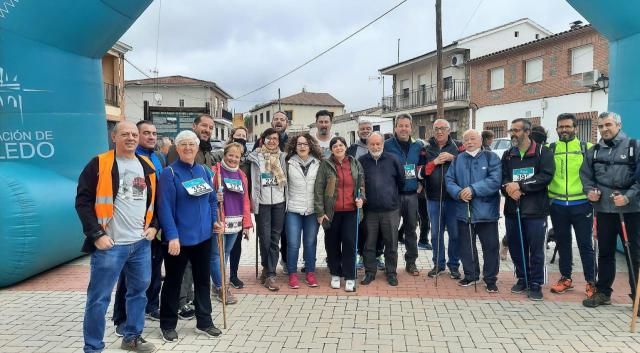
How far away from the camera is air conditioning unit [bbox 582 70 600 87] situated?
17487 mm

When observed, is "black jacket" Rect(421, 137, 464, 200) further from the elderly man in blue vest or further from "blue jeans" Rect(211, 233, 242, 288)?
"blue jeans" Rect(211, 233, 242, 288)

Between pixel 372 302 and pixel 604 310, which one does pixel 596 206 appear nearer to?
pixel 604 310

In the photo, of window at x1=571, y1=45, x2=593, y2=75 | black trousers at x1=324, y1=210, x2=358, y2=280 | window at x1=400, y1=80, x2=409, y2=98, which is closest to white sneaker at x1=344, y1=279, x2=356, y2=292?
black trousers at x1=324, y1=210, x2=358, y2=280

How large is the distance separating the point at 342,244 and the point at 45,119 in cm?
395

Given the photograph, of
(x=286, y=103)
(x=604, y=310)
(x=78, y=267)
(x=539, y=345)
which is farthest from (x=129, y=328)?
(x=286, y=103)

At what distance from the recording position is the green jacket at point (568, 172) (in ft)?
15.8

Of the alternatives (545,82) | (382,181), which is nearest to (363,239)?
(382,181)

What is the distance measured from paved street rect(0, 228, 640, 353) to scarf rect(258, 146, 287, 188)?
127 cm

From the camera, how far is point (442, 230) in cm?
582

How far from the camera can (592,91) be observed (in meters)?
18.1

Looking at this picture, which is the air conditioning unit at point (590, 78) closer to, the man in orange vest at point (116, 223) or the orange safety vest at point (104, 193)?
the man in orange vest at point (116, 223)

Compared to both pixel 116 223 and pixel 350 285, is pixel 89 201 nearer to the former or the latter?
pixel 116 223

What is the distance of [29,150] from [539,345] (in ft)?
19.4

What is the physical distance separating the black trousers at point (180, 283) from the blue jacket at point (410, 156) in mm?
2761
